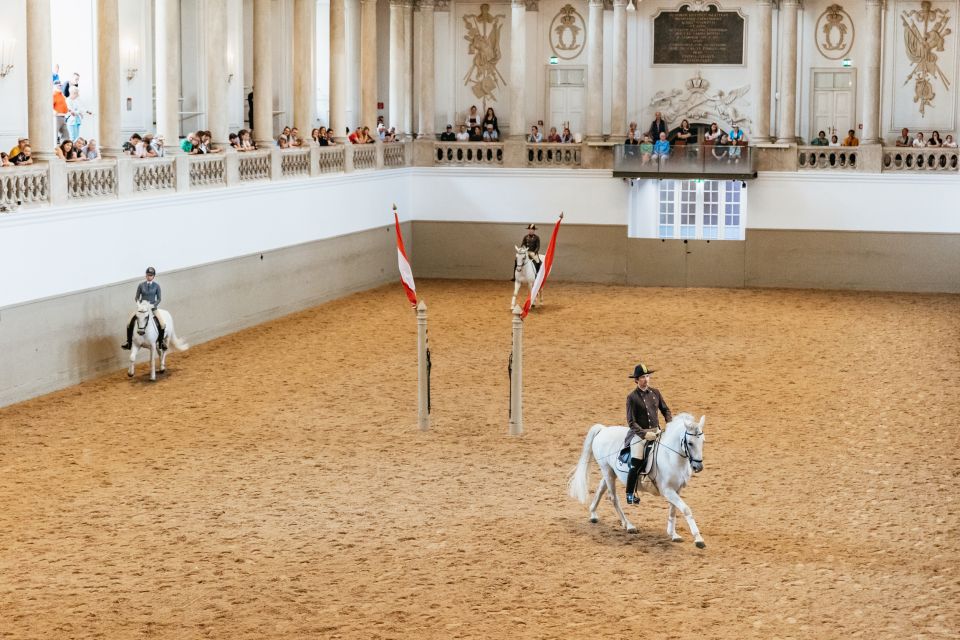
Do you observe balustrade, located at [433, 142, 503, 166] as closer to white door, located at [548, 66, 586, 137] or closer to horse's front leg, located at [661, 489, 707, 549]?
white door, located at [548, 66, 586, 137]

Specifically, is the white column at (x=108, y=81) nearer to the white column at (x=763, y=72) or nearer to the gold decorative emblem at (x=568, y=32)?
the gold decorative emblem at (x=568, y=32)

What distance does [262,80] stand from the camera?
31.0 meters

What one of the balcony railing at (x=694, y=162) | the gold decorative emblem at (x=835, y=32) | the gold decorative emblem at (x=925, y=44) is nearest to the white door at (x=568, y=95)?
the balcony railing at (x=694, y=162)

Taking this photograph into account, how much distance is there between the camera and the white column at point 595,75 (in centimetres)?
3784

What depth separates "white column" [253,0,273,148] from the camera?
3092 centimetres

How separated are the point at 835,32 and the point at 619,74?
574cm

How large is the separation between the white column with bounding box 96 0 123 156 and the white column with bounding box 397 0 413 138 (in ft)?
46.7

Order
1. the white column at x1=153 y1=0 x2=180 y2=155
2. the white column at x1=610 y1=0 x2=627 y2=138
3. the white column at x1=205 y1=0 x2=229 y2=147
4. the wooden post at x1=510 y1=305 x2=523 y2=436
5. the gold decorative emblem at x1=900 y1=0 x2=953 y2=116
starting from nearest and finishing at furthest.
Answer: the wooden post at x1=510 y1=305 x2=523 y2=436 → the white column at x1=153 y1=0 x2=180 y2=155 → the white column at x1=205 y1=0 x2=229 y2=147 → the gold decorative emblem at x1=900 y1=0 x2=953 y2=116 → the white column at x1=610 y1=0 x2=627 y2=138

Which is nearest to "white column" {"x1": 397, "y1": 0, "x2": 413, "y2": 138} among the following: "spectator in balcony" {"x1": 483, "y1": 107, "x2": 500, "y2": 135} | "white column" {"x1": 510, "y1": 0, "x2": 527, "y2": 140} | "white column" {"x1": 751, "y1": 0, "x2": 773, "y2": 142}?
"spectator in balcony" {"x1": 483, "y1": 107, "x2": 500, "y2": 135}

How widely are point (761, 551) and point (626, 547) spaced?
134 centimetres

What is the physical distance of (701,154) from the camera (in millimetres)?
36094

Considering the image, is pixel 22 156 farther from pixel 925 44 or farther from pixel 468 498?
pixel 925 44

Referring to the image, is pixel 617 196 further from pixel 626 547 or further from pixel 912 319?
pixel 626 547

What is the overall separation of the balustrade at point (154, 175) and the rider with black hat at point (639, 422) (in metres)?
13.3
